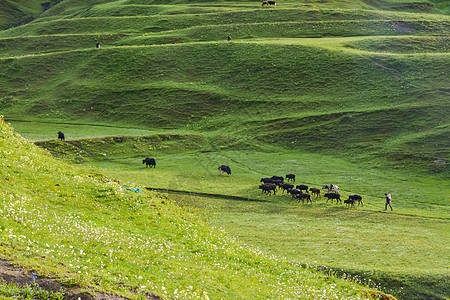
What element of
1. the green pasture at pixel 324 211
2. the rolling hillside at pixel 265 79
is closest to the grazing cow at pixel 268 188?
the green pasture at pixel 324 211

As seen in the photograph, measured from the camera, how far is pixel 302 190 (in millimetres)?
46062

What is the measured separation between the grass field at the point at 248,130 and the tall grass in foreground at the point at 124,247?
0.15 meters

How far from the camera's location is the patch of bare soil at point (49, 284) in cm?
1329

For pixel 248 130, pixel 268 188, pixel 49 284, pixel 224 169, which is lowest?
pixel 49 284

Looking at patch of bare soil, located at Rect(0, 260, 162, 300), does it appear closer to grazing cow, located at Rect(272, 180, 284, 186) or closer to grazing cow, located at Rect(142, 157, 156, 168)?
grazing cow, located at Rect(272, 180, 284, 186)

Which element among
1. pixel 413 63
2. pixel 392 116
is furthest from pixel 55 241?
pixel 413 63

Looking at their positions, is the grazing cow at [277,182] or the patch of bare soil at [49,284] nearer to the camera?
the patch of bare soil at [49,284]

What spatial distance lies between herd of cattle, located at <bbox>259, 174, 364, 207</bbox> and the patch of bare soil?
99.0 feet

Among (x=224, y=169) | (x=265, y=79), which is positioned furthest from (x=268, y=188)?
(x=265, y=79)

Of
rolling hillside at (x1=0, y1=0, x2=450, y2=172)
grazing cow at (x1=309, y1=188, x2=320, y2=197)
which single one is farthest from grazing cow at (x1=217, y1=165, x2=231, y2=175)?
rolling hillside at (x1=0, y1=0, x2=450, y2=172)

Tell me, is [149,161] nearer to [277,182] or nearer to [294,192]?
[277,182]

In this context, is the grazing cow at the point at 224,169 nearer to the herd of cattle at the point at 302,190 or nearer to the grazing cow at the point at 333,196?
the herd of cattle at the point at 302,190

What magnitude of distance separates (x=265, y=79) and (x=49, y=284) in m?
74.1

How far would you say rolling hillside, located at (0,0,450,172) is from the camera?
6694cm
